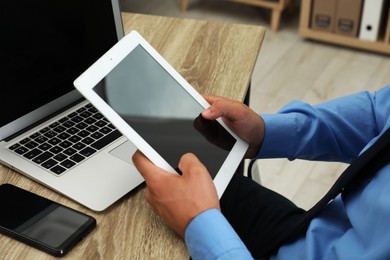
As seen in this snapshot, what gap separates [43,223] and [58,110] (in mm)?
288

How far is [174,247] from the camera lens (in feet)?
2.37

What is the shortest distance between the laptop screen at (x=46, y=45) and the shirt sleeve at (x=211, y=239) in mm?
394

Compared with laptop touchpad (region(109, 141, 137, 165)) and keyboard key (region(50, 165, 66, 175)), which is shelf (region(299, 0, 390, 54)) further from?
keyboard key (region(50, 165, 66, 175))

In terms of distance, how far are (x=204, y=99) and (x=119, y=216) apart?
0.82 ft

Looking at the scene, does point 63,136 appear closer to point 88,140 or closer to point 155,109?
point 88,140

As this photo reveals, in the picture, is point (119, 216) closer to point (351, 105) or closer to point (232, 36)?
point (351, 105)

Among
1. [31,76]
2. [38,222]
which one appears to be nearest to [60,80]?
[31,76]

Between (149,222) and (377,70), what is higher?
(149,222)

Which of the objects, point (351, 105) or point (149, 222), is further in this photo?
point (351, 105)

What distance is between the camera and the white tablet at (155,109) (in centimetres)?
73

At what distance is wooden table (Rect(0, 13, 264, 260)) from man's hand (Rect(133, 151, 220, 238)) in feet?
0.12

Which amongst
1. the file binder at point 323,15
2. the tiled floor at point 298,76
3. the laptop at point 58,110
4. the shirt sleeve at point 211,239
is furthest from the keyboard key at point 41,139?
the file binder at point 323,15

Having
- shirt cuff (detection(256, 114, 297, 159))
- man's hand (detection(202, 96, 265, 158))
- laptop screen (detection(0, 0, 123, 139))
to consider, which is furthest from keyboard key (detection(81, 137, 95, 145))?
shirt cuff (detection(256, 114, 297, 159))

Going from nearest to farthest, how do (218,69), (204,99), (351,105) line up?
1. (204,99)
2. (351,105)
3. (218,69)
